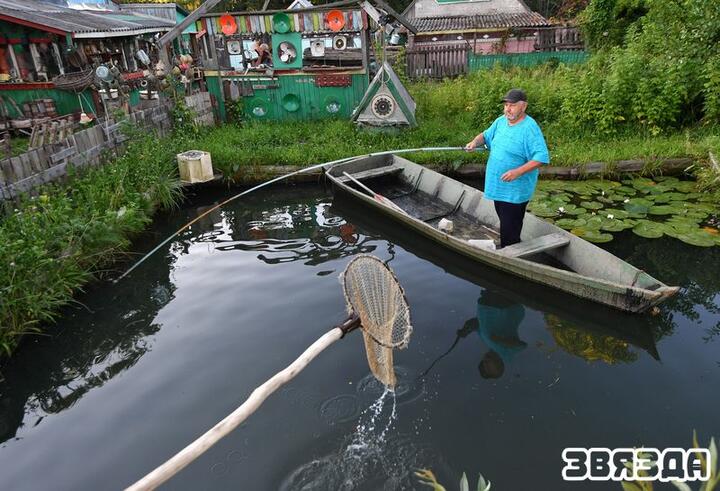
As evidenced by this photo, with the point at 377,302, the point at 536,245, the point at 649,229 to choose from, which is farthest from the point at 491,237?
the point at 377,302

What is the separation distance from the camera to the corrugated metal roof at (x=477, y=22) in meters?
21.3

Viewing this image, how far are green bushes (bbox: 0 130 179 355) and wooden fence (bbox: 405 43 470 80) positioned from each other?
10.6m

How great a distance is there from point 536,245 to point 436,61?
475 inches

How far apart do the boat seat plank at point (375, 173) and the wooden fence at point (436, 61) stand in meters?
8.17

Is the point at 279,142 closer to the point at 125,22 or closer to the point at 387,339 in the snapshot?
Result: the point at 387,339

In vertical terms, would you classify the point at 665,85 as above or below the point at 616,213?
above

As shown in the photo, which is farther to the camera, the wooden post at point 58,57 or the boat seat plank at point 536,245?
the wooden post at point 58,57

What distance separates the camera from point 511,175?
5.07 meters

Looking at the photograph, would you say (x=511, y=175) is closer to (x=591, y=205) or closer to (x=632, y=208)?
(x=591, y=205)

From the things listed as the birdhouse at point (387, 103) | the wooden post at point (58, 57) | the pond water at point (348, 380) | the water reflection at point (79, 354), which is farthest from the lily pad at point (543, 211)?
the wooden post at point (58, 57)

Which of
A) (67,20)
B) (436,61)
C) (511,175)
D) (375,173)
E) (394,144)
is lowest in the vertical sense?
(375,173)

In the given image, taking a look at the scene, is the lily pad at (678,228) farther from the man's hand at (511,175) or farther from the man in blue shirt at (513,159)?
the man's hand at (511,175)

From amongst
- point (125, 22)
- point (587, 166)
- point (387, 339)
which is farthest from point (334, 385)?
point (125, 22)

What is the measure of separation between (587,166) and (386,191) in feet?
12.3
